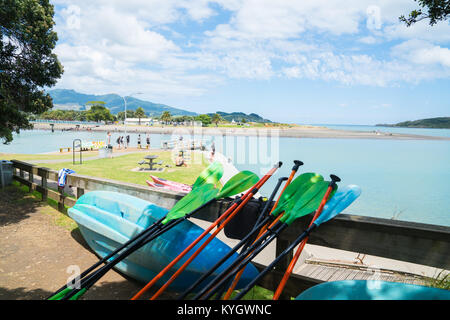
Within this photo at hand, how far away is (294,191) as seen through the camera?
2510 mm

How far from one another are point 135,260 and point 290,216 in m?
1.87

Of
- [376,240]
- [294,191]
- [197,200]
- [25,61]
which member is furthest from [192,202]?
[25,61]

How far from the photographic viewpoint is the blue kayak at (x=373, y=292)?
1.54 metres

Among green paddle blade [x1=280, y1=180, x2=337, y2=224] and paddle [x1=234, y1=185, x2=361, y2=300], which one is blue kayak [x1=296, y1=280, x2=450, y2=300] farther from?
green paddle blade [x1=280, y1=180, x2=337, y2=224]

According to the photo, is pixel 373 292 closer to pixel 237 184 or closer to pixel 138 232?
pixel 237 184

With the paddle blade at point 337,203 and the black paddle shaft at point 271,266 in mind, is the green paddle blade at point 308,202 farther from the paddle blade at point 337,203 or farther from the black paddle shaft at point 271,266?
the black paddle shaft at point 271,266

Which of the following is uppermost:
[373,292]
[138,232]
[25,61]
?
[25,61]

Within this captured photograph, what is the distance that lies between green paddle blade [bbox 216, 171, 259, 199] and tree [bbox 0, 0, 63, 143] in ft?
23.7

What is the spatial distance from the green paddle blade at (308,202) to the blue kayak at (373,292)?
584mm

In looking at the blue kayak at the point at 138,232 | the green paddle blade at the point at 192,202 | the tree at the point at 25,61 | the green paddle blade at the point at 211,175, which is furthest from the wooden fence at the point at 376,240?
the tree at the point at 25,61

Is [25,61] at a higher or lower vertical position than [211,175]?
higher

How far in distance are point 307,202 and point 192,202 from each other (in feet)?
3.61
